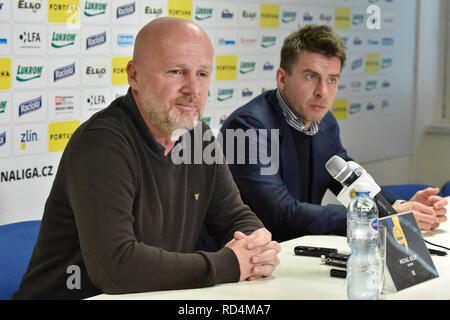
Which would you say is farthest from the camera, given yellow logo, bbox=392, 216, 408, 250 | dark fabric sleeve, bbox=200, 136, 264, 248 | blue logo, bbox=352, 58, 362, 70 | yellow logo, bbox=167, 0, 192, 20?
blue logo, bbox=352, 58, 362, 70

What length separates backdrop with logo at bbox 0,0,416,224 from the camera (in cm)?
288

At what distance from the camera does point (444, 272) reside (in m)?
1.99

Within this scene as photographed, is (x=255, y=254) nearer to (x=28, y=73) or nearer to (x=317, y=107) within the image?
(x=317, y=107)

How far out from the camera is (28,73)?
2.91m

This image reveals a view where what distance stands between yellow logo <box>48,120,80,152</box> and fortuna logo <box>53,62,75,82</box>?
8.4 inches

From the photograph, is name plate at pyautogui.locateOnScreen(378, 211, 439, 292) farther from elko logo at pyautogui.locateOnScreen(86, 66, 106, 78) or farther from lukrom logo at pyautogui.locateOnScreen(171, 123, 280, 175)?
elko logo at pyautogui.locateOnScreen(86, 66, 106, 78)

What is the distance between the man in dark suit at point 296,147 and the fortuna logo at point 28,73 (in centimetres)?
88

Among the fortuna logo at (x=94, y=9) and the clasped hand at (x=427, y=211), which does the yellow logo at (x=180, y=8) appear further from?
the clasped hand at (x=427, y=211)

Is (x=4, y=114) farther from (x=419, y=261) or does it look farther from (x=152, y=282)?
(x=419, y=261)

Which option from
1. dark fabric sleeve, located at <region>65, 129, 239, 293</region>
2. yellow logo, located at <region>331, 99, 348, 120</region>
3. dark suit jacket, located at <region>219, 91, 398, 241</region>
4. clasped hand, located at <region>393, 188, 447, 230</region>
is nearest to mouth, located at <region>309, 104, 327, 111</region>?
dark suit jacket, located at <region>219, 91, 398, 241</region>

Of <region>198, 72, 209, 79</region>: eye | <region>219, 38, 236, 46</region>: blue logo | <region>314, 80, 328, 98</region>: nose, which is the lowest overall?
<region>314, 80, 328, 98</region>: nose

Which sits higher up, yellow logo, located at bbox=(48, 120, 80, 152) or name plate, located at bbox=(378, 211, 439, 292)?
yellow logo, located at bbox=(48, 120, 80, 152)

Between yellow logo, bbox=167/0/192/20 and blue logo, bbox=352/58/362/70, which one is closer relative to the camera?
yellow logo, bbox=167/0/192/20

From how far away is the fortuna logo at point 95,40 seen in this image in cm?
315
